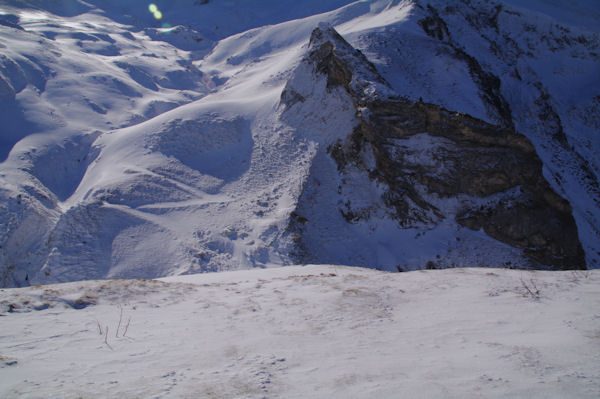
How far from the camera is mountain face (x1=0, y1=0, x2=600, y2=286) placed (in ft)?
42.4

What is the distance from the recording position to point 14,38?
91.4ft

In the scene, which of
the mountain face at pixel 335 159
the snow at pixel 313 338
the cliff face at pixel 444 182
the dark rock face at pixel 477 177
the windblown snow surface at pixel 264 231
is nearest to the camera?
the snow at pixel 313 338

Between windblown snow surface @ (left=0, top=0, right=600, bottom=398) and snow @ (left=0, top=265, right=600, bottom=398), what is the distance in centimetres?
3

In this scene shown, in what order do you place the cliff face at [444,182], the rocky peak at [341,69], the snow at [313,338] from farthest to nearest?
the rocky peak at [341,69]
the cliff face at [444,182]
the snow at [313,338]

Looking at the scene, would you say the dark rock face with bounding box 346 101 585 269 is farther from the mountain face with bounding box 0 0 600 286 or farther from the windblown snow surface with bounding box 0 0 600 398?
the windblown snow surface with bounding box 0 0 600 398

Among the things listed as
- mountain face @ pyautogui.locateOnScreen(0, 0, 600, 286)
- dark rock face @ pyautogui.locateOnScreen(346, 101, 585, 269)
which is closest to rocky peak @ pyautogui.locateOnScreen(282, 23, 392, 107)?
mountain face @ pyautogui.locateOnScreen(0, 0, 600, 286)

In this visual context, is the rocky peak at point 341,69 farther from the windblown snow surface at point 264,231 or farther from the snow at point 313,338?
the snow at point 313,338

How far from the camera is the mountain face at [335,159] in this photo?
12.9 m

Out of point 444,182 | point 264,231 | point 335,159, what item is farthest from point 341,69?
point 264,231

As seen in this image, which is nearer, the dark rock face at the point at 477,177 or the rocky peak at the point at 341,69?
the dark rock face at the point at 477,177

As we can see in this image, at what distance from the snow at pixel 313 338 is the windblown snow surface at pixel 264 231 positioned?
0.09 feet

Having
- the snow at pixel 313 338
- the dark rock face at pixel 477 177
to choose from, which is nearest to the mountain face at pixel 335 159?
the dark rock face at pixel 477 177

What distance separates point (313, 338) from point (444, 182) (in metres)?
12.0

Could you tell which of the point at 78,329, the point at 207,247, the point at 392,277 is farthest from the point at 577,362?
the point at 207,247
